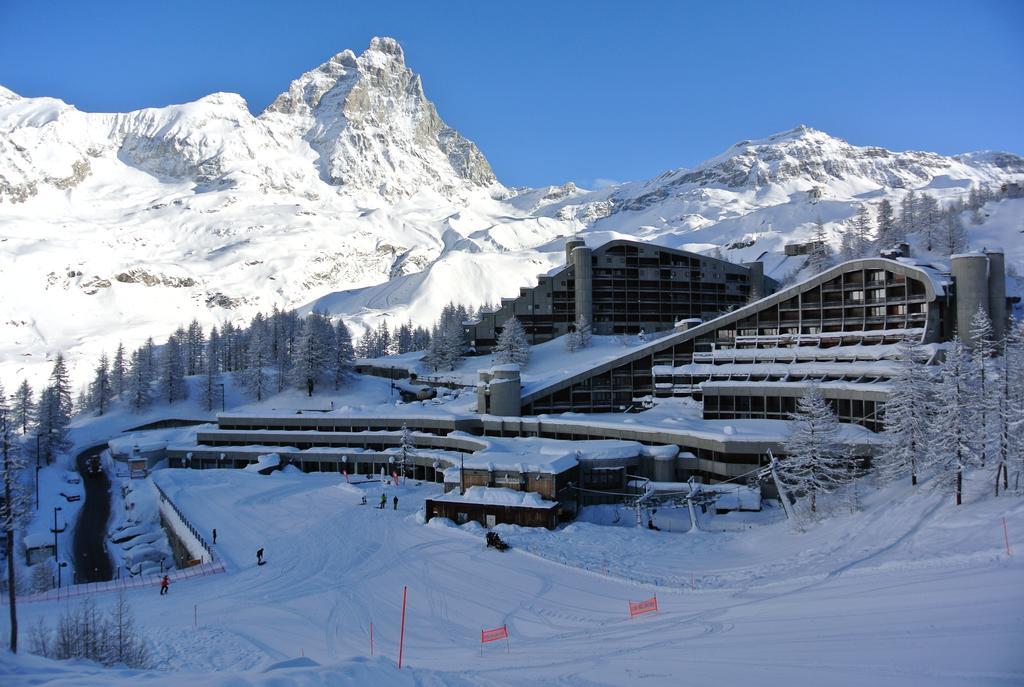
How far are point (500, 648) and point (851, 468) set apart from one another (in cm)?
3290

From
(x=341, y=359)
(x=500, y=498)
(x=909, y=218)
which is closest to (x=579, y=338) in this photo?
(x=341, y=359)

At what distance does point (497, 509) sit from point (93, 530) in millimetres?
37512

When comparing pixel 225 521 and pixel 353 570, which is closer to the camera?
pixel 353 570

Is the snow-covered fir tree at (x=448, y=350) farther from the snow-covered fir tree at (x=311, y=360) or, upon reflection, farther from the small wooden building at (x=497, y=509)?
the small wooden building at (x=497, y=509)

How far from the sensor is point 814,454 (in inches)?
1455

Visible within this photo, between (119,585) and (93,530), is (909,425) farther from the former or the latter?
(93,530)

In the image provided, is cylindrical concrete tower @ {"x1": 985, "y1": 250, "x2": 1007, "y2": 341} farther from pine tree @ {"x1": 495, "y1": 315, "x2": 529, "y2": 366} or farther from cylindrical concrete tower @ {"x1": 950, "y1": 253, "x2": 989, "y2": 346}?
pine tree @ {"x1": 495, "y1": 315, "x2": 529, "y2": 366}

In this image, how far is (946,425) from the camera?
3108 cm

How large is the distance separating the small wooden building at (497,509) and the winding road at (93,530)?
23479mm

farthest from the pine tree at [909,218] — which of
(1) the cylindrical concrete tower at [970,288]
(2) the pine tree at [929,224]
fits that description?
(1) the cylindrical concrete tower at [970,288]

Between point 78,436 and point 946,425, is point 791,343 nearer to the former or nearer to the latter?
point 946,425

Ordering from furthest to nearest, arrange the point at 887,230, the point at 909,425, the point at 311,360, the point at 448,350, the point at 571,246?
the point at 887,230 → the point at 571,246 → the point at 448,350 → the point at 311,360 → the point at 909,425

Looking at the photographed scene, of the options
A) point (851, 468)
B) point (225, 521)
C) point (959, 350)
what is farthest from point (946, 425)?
point (225, 521)

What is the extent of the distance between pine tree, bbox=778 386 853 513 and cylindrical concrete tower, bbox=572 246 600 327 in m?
55.1
